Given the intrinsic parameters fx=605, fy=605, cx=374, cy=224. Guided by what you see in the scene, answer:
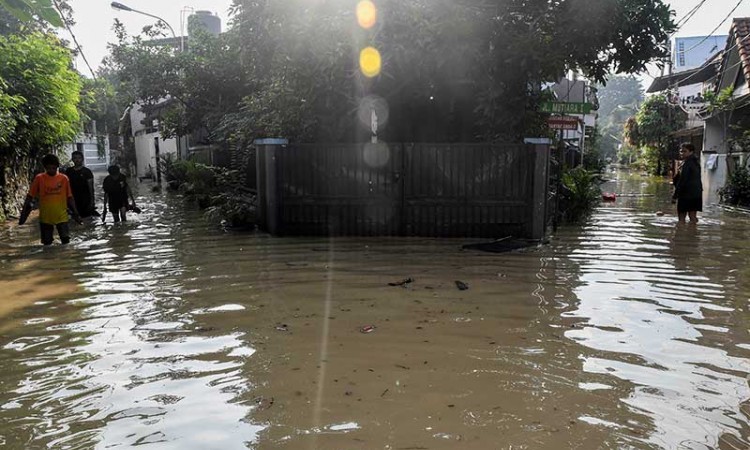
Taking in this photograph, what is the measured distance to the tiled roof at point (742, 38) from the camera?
1812cm

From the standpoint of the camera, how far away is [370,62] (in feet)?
32.8

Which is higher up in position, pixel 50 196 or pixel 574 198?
pixel 50 196

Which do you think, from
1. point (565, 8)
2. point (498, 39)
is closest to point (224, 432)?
point (498, 39)

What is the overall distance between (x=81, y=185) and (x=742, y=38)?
19973 mm

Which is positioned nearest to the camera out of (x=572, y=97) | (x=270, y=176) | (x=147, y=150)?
(x=270, y=176)

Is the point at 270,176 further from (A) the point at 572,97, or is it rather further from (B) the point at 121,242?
(A) the point at 572,97

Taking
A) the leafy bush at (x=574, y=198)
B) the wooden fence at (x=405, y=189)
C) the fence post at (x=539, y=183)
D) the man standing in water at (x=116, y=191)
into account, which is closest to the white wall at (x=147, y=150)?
the man standing in water at (x=116, y=191)

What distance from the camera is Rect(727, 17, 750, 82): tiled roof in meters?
18.1

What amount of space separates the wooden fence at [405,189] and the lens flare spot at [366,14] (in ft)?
6.34

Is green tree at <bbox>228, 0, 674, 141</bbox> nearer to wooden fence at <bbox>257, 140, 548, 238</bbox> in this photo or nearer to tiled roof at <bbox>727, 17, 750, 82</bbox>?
wooden fence at <bbox>257, 140, 548, 238</bbox>

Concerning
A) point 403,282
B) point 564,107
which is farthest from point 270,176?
point 564,107

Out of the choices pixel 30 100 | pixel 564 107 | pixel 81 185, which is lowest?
pixel 81 185

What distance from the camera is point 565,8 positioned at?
10031mm

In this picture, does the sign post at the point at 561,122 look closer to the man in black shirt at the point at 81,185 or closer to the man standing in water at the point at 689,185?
the man standing in water at the point at 689,185
